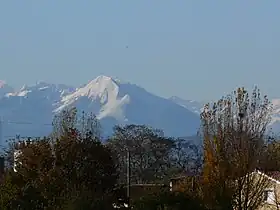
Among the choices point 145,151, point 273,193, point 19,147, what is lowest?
point 273,193

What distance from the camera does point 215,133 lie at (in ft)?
102

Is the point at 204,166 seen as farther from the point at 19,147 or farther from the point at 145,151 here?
the point at 145,151

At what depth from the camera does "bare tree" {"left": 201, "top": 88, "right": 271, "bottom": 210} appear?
97.6 ft

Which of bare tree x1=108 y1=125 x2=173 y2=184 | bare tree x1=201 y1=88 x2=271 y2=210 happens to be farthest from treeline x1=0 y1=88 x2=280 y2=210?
bare tree x1=108 y1=125 x2=173 y2=184

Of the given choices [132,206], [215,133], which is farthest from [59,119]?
[132,206]

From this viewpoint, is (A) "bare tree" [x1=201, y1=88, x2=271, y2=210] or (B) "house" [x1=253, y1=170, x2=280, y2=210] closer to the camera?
(A) "bare tree" [x1=201, y1=88, x2=271, y2=210]

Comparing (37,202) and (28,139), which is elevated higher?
(28,139)

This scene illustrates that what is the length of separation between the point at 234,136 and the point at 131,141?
107 feet

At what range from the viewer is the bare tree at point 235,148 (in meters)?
29.8

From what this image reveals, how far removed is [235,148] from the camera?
30.3 m

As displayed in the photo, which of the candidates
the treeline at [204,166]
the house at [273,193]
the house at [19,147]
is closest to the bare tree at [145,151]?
the house at [273,193]

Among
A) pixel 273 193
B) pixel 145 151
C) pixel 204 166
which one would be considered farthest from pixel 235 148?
pixel 145 151

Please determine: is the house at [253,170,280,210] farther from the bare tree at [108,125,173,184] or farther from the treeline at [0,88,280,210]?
the bare tree at [108,125,173,184]

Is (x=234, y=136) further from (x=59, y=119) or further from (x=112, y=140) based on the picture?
(x=112, y=140)
